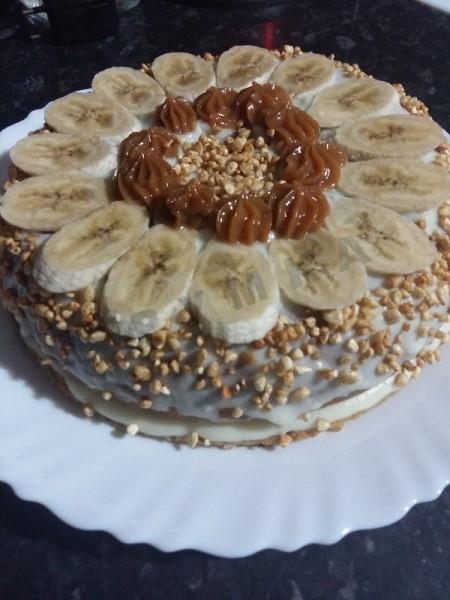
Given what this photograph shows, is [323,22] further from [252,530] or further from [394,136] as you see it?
[252,530]

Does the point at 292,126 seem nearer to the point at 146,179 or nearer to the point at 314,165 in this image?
the point at 314,165

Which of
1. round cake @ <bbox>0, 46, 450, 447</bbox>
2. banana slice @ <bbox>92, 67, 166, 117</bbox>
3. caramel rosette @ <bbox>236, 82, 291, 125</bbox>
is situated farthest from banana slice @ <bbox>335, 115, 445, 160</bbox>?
banana slice @ <bbox>92, 67, 166, 117</bbox>

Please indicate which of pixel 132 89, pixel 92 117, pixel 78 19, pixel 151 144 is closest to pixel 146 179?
pixel 151 144

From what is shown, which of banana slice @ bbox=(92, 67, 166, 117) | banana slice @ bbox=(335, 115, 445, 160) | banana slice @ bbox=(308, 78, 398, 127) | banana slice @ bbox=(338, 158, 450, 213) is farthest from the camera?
banana slice @ bbox=(92, 67, 166, 117)

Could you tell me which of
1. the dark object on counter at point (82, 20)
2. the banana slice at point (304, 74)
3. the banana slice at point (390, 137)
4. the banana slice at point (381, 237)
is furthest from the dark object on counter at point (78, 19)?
the banana slice at point (381, 237)

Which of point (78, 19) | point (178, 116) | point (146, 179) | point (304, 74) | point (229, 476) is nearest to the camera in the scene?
point (229, 476)

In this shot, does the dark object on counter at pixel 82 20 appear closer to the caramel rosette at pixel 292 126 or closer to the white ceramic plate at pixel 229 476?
the caramel rosette at pixel 292 126

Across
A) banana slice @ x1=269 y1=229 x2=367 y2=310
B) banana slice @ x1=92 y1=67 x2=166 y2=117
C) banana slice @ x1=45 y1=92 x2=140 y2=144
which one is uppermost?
banana slice @ x1=92 y1=67 x2=166 y2=117

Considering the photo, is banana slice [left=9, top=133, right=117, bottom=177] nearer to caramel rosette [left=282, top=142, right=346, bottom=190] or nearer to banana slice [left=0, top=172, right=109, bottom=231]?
banana slice [left=0, top=172, right=109, bottom=231]
